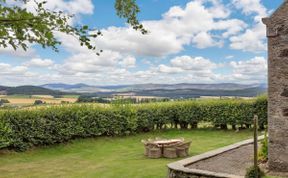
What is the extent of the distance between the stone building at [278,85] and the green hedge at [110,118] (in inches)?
438

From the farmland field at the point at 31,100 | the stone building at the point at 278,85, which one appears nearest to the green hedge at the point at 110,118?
the farmland field at the point at 31,100

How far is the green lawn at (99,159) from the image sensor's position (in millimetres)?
13812

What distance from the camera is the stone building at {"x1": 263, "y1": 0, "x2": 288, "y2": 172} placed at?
984 centimetres

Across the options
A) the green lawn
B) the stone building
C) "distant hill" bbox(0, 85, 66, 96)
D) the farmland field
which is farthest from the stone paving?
"distant hill" bbox(0, 85, 66, 96)

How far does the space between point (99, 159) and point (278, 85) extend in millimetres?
9546

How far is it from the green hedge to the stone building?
438 inches

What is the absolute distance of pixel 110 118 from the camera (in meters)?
23.2

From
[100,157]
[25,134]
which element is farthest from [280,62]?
[25,134]

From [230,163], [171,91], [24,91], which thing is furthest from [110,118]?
[171,91]

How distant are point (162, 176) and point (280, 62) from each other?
199 inches

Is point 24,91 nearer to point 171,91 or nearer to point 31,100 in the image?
point 31,100

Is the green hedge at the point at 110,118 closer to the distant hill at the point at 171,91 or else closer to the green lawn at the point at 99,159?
the green lawn at the point at 99,159

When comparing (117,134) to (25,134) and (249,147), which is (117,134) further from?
(249,147)

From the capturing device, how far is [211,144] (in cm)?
1983
